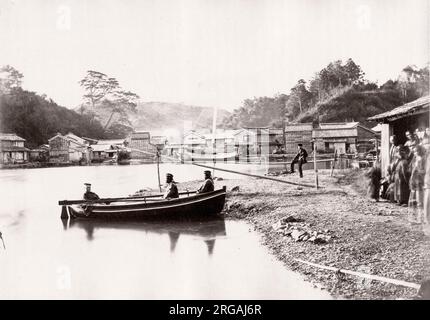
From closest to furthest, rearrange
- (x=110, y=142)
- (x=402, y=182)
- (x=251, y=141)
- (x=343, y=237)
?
(x=343, y=237), (x=402, y=182), (x=110, y=142), (x=251, y=141)

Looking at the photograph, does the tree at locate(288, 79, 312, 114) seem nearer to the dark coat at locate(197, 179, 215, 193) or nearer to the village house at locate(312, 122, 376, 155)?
the village house at locate(312, 122, 376, 155)

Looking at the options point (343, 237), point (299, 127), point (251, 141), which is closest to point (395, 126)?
point (343, 237)

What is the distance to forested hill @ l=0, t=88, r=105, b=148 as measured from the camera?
28.5m

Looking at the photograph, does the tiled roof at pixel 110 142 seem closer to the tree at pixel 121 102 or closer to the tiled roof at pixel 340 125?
the tree at pixel 121 102

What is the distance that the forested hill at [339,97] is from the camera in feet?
56.4

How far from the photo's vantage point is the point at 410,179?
24.9ft

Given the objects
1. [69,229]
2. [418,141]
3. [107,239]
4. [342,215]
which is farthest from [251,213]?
[69,229]

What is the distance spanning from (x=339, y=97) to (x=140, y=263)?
22805 millimetres

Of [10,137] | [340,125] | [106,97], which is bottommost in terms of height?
[10,137]

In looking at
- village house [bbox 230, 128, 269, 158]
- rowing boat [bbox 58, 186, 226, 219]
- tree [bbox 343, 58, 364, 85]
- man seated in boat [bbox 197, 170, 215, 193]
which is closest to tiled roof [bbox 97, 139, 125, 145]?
village house [bbox 230, 128, 269, 158]

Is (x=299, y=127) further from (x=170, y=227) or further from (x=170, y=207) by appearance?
(x=170, y=227)

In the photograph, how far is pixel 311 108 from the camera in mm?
36219
